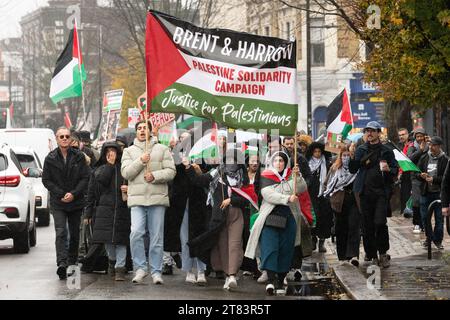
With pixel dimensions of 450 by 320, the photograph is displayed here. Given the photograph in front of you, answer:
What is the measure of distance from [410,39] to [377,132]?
2.98 m

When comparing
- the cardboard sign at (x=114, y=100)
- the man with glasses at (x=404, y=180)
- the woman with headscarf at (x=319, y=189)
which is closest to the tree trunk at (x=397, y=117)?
the man with glasses at (x=404, y=180)

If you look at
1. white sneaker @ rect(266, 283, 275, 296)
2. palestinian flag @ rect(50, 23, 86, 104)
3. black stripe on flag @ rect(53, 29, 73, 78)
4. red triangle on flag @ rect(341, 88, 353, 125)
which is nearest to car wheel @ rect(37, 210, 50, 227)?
palestinian flag @ rect(50, 23, 86, 104)

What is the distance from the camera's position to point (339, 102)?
832 inches

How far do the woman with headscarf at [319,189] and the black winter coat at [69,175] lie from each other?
442cm

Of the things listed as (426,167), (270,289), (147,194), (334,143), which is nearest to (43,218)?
(334,143)

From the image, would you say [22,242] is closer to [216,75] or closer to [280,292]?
[216,75]

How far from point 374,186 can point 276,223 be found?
8.31ft

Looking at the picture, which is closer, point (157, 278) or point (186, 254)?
point (157, 278)

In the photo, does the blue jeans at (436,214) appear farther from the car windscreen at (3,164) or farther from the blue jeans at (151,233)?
the car windscreen at (3,164)

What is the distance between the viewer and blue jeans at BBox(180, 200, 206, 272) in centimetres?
1526

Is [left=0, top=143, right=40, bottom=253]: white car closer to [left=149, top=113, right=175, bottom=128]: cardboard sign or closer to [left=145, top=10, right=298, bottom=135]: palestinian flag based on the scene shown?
[left=149, top=113, right=175, bottom=128]: cardboard sign

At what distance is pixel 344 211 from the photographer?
55.7 ft

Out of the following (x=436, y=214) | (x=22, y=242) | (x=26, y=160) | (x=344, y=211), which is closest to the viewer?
(x=344, y=211)

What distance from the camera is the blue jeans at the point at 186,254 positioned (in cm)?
1526
